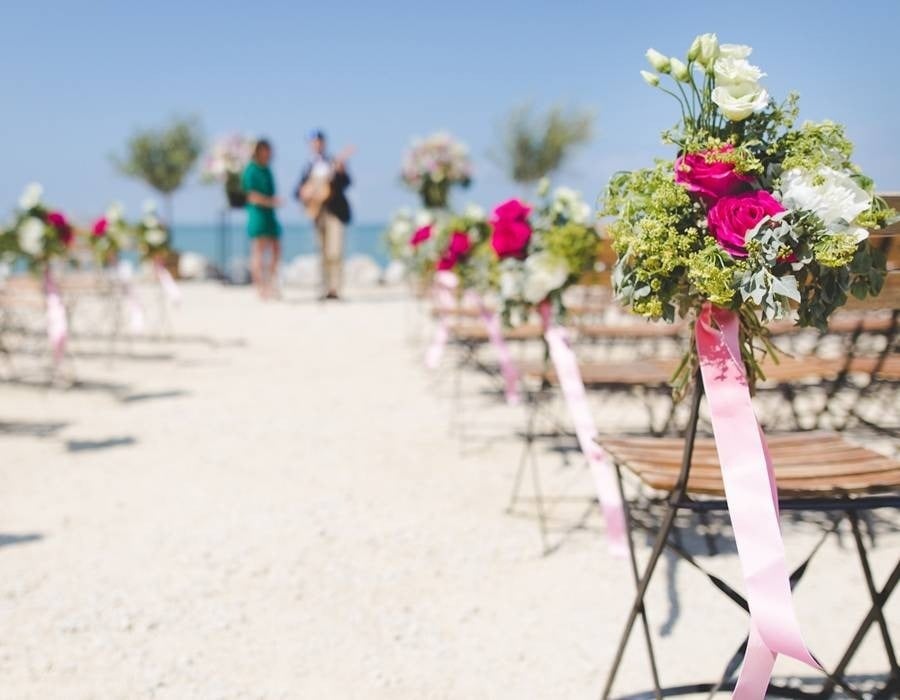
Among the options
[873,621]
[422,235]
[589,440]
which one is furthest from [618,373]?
[422,235]

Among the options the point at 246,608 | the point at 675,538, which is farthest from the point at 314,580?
the point at 675,538

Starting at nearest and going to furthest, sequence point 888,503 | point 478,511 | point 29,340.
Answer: point 888,503 → point 478,511 → point 29,340

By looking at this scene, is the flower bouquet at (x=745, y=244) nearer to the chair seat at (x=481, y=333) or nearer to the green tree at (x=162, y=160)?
the chair seat at (x=481, y=333)

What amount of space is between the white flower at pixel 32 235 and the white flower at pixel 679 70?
580 cm

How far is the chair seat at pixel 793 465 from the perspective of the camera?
6.82 ft

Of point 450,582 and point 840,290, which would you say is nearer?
point 840,290

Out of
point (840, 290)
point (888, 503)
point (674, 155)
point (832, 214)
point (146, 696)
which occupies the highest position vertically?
point (674, 155)

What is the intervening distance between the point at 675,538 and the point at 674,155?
6.19ft

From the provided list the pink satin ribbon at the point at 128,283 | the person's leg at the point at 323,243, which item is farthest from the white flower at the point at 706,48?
the person's leg at the point at 323,243

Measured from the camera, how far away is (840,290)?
74.4 inches

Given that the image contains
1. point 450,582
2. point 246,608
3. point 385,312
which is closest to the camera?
point 246,608

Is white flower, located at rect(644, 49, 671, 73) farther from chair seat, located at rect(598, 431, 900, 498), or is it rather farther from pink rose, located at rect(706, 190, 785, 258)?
chair seat, located at rect(598, 431, 900, 498)

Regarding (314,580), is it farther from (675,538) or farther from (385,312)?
(385,312)

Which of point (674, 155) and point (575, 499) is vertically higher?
point (674, 155)
